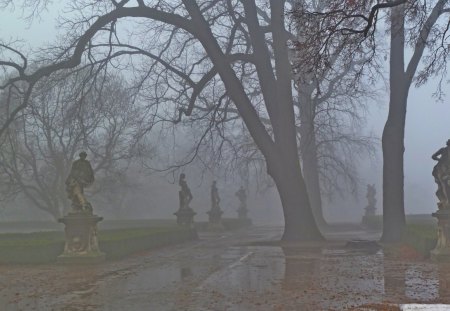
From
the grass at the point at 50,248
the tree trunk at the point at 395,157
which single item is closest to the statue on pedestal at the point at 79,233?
the grass at the point at 50,248

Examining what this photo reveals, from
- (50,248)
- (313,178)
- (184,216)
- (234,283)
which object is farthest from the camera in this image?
(313,178)

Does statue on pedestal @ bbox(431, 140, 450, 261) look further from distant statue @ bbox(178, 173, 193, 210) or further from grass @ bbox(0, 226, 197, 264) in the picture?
distant statue @ bbox(178, 173, 193, 210)

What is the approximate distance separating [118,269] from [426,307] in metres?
7.39

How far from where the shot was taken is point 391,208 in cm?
2030

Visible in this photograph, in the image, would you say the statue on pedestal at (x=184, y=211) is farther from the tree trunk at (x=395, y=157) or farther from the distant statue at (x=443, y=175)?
the distant statue at (x=443, y=175)

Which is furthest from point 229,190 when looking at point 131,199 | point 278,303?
point 278,303

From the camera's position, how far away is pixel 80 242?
46.6ft

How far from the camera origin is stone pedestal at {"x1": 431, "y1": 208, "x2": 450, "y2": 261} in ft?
43.4

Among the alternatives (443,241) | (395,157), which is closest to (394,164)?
(395,157)

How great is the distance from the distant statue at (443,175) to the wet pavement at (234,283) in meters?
1.51

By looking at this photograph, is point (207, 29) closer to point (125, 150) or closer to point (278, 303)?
point (278, 303)

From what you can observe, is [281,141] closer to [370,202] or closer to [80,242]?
[80,242]

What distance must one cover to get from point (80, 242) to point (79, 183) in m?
1.53

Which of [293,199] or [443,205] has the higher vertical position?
[293,199]
